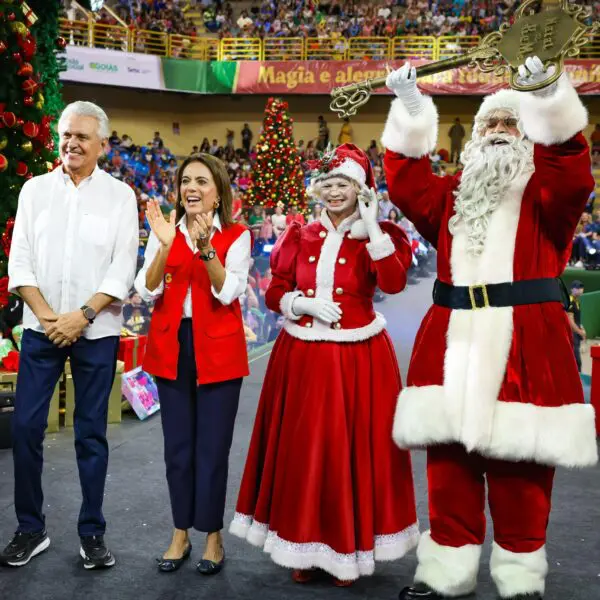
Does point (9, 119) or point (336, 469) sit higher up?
point (9, 119)

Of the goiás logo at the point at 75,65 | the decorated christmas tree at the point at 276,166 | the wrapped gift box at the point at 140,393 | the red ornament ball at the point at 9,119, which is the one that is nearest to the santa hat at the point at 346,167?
the red ornament ball at the point at 9,119

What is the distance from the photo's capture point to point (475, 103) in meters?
21.3

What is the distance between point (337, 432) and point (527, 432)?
66 centimetres

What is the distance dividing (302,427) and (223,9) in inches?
878

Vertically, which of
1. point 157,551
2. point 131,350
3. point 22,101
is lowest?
point 157,551

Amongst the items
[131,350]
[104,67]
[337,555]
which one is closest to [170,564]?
[337,555]

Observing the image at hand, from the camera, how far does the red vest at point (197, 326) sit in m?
2.92

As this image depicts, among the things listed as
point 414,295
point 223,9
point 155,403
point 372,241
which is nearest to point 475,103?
point 223,9

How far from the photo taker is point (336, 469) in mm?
2859

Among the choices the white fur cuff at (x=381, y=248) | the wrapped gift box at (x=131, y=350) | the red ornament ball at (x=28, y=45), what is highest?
the red ornament ball at (x=28, y=45)

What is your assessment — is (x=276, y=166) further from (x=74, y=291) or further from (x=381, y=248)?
(x=381, y=248)

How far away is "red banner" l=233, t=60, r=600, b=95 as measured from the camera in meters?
18.8

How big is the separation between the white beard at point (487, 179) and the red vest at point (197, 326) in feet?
2.88

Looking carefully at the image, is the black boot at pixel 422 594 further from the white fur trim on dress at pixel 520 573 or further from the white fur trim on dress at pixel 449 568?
the white fur trim on dress at pixel 520 573
